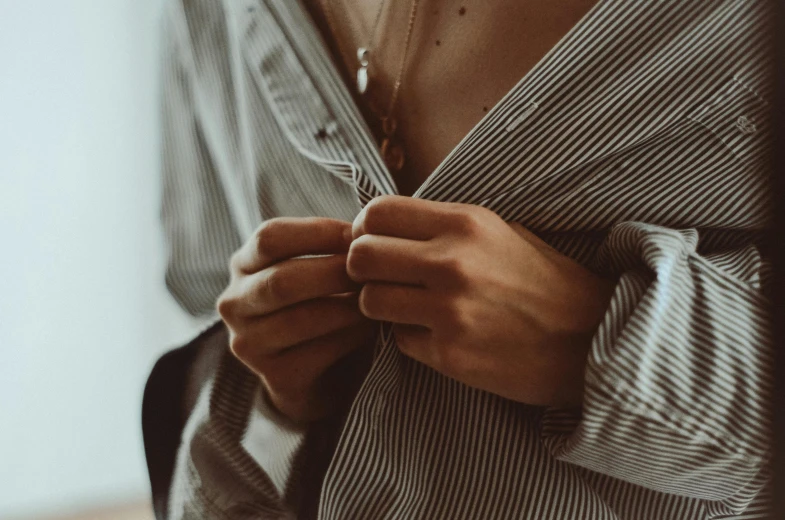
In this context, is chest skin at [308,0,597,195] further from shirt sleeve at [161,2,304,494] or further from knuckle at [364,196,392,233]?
shirt sleeve at [161,2,304,494]

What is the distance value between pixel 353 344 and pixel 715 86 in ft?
0.88

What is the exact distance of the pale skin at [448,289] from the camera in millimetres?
275

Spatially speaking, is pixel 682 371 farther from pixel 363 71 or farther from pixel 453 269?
pixel 363 71

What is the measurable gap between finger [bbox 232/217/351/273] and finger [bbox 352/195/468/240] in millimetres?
35

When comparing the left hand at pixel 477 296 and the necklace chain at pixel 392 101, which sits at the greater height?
the necklace chain at pixel 392 101

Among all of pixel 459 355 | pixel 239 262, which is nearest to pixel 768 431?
pixel 459 355

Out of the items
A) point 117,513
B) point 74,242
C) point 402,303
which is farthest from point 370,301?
point 117,513

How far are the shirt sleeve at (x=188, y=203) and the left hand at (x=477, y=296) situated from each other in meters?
0.29

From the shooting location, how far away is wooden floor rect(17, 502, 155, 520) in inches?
28.9

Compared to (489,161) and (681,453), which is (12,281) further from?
(681,453)

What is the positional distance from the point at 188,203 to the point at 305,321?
29cm

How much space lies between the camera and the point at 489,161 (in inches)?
12.4

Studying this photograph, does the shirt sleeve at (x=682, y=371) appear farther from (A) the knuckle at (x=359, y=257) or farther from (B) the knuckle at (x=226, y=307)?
(B) the knuckle at (x=226, y=307)

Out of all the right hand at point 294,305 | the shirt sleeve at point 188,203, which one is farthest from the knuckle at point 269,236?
the shirt sleeve at point 188,203
